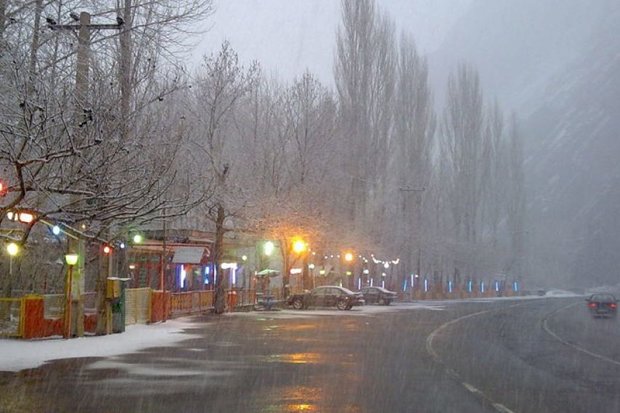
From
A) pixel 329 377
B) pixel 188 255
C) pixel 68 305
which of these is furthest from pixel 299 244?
pixel 329 377

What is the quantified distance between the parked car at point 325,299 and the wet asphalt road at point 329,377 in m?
20.1

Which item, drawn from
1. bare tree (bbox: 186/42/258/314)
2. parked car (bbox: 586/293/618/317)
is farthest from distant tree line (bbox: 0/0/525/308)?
parked car (bbox: 586/293/618/317)

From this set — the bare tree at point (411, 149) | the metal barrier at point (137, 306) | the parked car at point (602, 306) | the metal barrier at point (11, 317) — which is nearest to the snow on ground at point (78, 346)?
the metal barrier at point (11, 317)

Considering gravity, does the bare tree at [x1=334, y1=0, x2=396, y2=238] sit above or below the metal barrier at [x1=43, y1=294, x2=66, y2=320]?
above

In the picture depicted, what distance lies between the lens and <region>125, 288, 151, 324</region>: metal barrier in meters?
26.9

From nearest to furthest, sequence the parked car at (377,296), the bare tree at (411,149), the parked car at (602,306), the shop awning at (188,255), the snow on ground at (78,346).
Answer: the snow on ground at (78,346)
the shop awning at (188,255)
the parked car at (602,306)
the parked car at (377,296)
the bare tree at (411,149)

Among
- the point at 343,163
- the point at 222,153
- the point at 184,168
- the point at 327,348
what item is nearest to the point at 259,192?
the point at 222,153

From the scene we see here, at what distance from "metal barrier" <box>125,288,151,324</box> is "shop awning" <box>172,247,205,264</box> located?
15.2m

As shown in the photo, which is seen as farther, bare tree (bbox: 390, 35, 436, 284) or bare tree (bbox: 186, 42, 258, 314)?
bare tree (bbox: 390, 35, 436, 284)

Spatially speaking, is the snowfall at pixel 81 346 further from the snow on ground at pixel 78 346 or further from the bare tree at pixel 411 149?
the bare tree at pixel 411 149

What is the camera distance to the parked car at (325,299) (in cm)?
4509

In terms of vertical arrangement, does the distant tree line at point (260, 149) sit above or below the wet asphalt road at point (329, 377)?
above

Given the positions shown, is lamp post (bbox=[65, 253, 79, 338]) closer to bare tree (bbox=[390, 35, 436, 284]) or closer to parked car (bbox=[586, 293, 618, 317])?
parked car (bbox=[586, 293, 618, 317])

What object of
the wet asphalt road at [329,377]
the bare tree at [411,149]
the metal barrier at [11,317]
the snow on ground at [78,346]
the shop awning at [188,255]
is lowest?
the wet asphalt road at [329,377]
